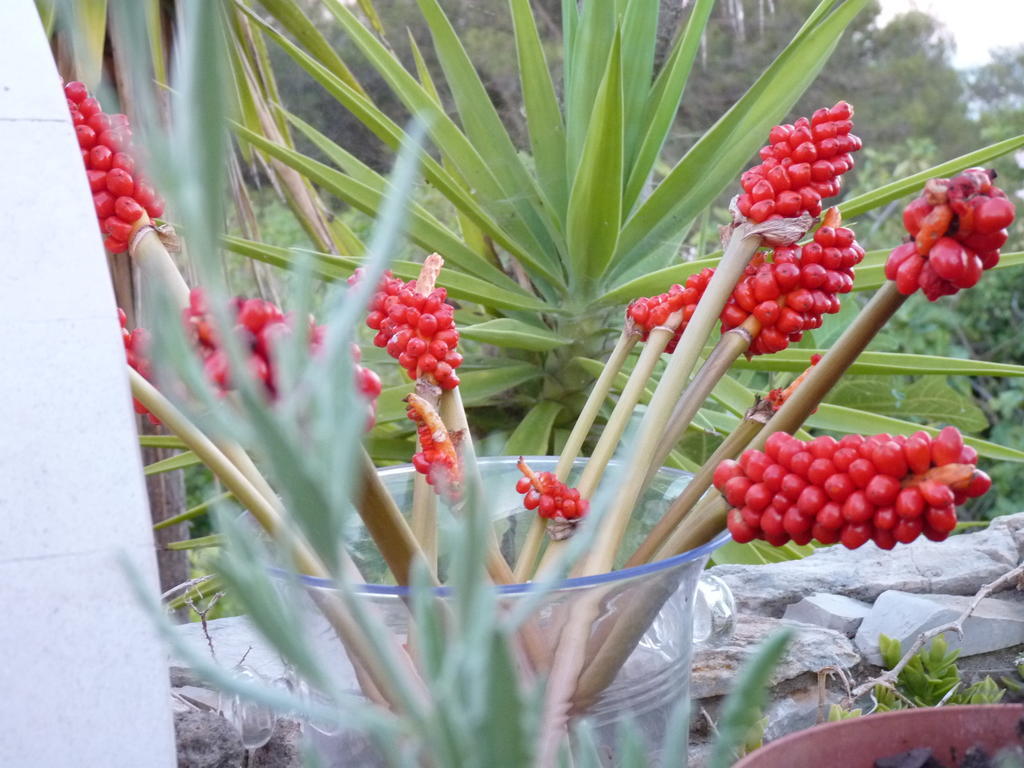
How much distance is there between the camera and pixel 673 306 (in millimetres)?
474

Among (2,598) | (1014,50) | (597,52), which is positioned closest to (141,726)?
(2,598)

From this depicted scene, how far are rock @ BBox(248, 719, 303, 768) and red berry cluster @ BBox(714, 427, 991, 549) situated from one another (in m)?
0.33

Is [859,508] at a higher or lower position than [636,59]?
lower

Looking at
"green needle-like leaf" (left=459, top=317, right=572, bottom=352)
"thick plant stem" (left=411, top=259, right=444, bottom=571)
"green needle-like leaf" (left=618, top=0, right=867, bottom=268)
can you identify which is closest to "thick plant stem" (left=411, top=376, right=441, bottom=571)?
"thick plant stem" (left=411, top=259, right=444, bottom=571)

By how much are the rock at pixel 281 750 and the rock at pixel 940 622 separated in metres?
0.40

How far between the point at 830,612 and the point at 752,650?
0.14m

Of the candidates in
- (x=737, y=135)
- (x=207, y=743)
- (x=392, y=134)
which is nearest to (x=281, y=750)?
(x=207, y=743)

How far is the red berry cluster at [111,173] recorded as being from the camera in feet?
1.29

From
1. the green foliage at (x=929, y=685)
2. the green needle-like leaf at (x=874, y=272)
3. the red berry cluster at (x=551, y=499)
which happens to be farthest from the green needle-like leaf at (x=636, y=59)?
the red berry cluster at (x=551, y=499)

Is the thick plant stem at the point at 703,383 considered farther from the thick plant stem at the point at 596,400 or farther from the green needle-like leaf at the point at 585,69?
the green needle-like leaf at the point at 585,69

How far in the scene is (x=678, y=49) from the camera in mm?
1268

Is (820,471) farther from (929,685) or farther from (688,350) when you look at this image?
(929,685)

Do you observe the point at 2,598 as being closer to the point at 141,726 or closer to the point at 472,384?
the point at 141,726

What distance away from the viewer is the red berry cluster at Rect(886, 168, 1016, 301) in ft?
1.07
